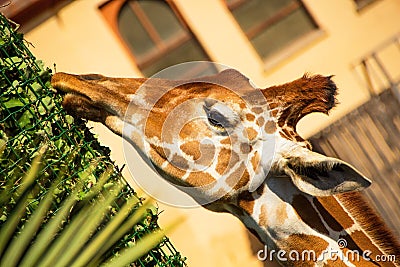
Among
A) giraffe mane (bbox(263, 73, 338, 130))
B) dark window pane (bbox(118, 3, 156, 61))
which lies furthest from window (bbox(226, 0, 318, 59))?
giraffe mane (bbox(263, 73, 338, 130))

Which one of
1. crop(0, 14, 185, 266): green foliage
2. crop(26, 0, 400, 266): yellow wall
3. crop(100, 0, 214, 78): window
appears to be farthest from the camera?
crop(100, 0, 214, 78): window

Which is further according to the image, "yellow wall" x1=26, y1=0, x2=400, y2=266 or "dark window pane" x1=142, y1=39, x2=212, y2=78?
"dark window pane" x1=142, y1=39, x2=212, y2=78

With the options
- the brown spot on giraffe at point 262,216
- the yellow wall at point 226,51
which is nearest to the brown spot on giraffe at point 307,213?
the brown spot on giraffe at point 262,216

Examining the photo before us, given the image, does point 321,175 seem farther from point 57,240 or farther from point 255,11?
point 255,11

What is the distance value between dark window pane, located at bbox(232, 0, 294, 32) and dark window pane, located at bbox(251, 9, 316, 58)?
161 millimetres

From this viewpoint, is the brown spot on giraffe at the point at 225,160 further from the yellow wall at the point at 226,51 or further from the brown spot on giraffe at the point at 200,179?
the yellow wall at the point at 226,51

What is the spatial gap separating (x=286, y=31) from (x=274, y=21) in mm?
209

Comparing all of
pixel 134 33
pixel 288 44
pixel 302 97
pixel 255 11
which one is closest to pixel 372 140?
pixel 288 44

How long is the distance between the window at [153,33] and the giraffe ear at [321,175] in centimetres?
533

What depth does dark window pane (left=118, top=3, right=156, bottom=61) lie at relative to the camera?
321 inches

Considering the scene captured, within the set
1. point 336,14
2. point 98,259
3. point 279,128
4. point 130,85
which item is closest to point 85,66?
point 336,14

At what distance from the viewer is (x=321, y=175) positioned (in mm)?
2920

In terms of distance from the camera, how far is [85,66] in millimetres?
7910

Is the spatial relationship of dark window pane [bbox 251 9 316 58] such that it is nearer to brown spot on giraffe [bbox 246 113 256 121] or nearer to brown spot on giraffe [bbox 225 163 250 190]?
brown spot on giraffe [bbox 246 113 256 121]
